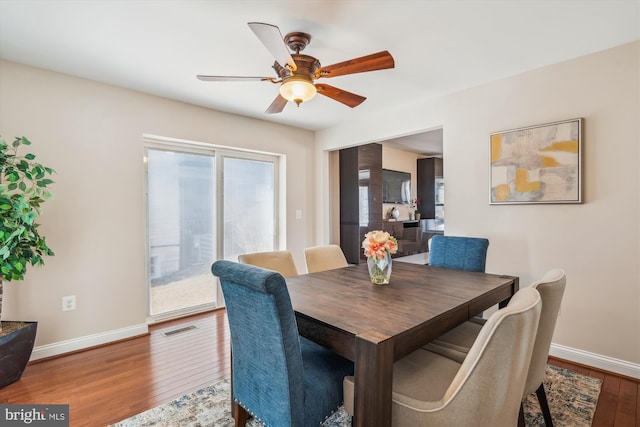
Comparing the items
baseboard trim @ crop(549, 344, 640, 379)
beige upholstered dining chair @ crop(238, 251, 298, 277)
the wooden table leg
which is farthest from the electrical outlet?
baseboard trim @ crop(549, 344, 640, 379)

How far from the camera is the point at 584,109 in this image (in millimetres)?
2383

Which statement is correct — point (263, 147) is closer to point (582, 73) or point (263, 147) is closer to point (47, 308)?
point (47, 308)

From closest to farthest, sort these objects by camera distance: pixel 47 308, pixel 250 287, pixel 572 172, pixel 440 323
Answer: pixel 250 287
pixel 440 323
pixel 572 172
pixel 47 308

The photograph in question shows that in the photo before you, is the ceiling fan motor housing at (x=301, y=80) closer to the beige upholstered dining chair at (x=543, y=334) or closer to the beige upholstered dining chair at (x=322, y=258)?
the beige upholstered dining chair at (x=322, y=258)

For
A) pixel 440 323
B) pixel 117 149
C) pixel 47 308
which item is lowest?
pixel 47 308

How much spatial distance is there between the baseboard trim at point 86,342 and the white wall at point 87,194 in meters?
0.01

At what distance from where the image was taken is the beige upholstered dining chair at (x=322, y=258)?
2.68 meters

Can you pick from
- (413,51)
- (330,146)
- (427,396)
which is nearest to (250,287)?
(427,396)

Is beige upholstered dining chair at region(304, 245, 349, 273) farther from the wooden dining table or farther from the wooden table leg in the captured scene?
the wooden table leg

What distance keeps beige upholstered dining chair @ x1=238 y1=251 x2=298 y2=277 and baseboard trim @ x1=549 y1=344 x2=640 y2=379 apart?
2221 millimetres

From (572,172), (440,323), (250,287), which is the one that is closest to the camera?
(250,287)

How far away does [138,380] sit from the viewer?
2.24 m

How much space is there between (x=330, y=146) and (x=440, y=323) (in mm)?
3423

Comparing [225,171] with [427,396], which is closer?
[427,396]
